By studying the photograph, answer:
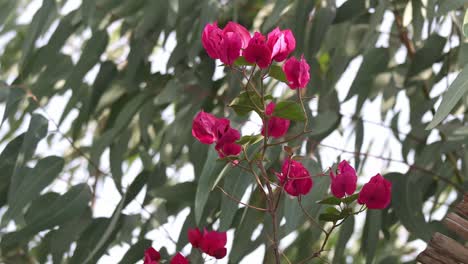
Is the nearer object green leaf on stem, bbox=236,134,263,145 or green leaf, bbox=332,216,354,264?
green leaf on stem, bbox=236,134,263,145

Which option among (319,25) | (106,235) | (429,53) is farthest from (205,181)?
(429,53)

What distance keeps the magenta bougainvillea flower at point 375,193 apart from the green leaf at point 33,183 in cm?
76

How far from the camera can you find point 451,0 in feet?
4.69

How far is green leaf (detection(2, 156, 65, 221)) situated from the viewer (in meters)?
1.72

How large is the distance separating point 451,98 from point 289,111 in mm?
168

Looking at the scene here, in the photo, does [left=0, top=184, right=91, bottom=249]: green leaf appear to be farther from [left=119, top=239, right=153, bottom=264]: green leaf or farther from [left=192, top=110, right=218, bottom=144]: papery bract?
[left=192, top=110, right=218, bottom=144]: papery bract

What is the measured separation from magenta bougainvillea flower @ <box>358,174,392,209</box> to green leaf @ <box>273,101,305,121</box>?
0.10m

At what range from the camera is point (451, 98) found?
3.62 feet

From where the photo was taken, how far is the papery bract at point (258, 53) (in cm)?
108

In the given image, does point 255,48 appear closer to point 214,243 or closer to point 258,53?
point 258,53

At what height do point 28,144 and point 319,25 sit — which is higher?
point 28,144

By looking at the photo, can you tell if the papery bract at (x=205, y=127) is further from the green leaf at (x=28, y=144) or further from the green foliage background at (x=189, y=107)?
the green leaf at (x=28, y=144)

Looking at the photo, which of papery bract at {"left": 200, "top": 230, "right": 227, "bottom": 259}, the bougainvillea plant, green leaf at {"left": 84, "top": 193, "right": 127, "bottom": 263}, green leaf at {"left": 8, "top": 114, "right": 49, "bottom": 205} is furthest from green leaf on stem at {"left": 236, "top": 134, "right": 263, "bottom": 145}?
green leaf at {"left": 8, "top": 114, "right": 49, "bottom": 205}

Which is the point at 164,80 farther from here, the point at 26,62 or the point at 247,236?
the point at 247,236
